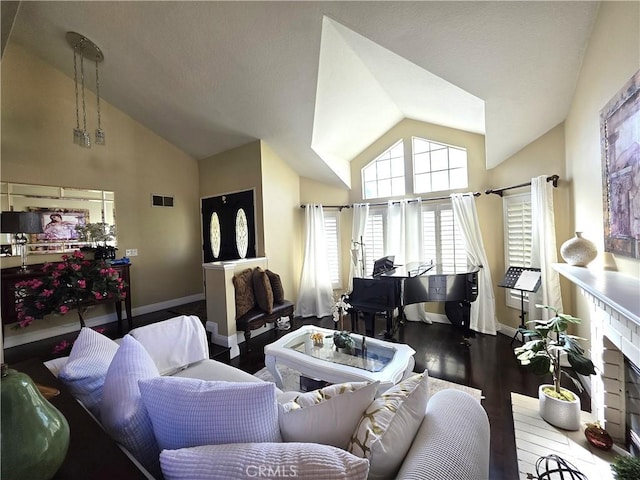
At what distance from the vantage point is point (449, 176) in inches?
156

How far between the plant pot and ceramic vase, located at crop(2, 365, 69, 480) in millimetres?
2759

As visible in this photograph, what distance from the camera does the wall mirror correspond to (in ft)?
10.9

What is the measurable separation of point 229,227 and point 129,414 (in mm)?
3857

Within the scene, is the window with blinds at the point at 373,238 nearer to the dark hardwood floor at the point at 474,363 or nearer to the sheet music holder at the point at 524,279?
the dark hardwood floor at the point at 474,363

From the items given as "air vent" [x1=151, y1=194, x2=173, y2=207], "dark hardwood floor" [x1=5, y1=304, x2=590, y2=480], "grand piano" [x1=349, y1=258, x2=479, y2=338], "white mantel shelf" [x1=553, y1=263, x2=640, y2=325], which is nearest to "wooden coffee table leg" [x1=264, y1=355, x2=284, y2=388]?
"dark hardwood floor" [x1=5, y1=304, x2=590, y2=480]

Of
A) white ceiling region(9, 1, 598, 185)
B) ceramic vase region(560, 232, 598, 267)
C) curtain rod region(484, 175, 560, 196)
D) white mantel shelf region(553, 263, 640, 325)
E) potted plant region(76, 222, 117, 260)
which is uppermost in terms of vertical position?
white ceiling region(9, 1, 598, 185)

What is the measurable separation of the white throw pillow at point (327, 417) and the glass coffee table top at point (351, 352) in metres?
1.14

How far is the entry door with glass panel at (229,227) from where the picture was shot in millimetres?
→ 4258

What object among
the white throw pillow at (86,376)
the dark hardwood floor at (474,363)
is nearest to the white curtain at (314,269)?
the dark hardwood floor at (474,363)

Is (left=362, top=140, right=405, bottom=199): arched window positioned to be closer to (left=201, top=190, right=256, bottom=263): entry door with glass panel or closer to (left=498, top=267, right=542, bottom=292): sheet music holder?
(left=498, top=267, right=542, bottom=292): sheet music holder

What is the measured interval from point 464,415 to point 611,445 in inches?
59.7

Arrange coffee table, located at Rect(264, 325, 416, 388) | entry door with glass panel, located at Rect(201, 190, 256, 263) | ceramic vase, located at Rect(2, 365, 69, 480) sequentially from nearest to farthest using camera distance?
ceramic vase, located at Rect(2, 365, 69, 480) < coffee table, located at Rect(264, 325, 416, 388) < entry door with glass panel, located at Rect(201, 190, 256, 263)

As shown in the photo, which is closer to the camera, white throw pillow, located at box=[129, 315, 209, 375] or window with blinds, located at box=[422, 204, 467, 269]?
white throw pillow, located at box=[129, 315, 209, 375]

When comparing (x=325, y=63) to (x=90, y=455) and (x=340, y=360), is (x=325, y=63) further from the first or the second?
(x=90, y=455)
